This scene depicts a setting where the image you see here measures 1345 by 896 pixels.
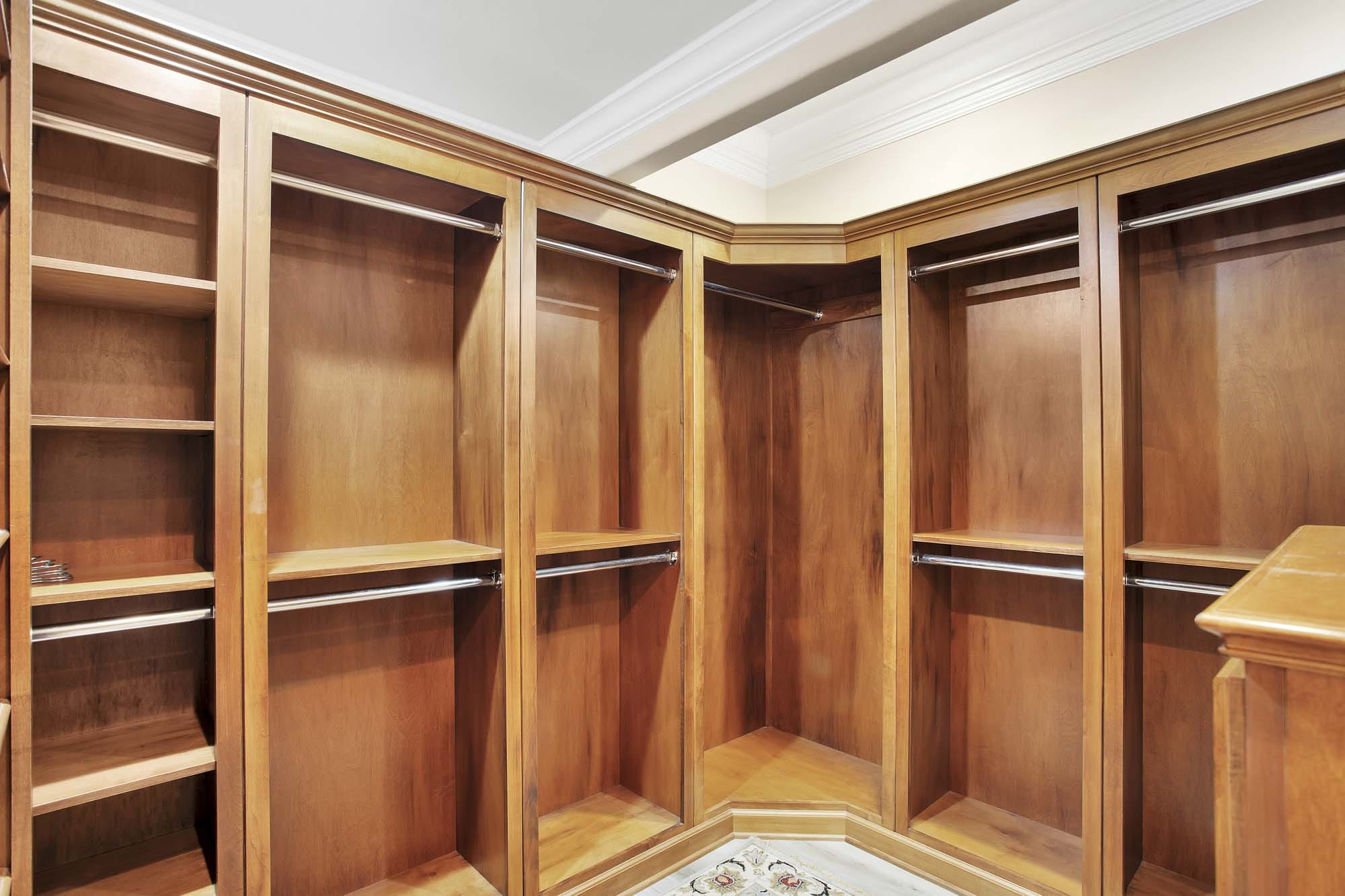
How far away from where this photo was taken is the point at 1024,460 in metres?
2.55

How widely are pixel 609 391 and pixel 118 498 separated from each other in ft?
4.99

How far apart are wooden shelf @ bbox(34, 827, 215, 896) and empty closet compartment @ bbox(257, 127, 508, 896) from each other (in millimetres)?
249

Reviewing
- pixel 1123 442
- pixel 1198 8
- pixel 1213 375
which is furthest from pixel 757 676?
pixel 1198 8

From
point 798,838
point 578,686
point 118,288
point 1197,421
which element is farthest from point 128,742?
point 1197,421

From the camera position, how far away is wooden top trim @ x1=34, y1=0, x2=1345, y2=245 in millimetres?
1437

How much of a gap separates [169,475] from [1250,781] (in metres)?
2.15

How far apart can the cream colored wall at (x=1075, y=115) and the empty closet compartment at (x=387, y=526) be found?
145 centimetres

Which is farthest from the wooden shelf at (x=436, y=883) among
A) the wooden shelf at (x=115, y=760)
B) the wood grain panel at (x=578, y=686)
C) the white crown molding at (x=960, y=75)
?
the white crown molding at (x=960, y=75)

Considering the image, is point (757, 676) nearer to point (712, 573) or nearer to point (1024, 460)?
point (712, 573)

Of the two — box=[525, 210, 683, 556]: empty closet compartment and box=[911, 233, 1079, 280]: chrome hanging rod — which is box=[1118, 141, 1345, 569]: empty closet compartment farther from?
box=[525, 210, 683, 556]: empty closet compartment

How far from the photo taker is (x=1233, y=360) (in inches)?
83.7

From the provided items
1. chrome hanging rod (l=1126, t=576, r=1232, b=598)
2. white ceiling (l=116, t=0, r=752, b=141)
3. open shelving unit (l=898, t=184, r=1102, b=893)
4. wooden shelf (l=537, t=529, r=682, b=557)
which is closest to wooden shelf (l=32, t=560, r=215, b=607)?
wooden shelf (l=537, t=529, r=682, b=557)

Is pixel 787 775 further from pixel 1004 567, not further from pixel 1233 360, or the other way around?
pixel 1233 360

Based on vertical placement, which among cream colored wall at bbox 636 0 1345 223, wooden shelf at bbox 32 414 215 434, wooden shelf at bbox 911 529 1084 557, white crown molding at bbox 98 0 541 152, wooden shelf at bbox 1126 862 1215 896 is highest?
white crown molding at bbox 98 0 541 152
